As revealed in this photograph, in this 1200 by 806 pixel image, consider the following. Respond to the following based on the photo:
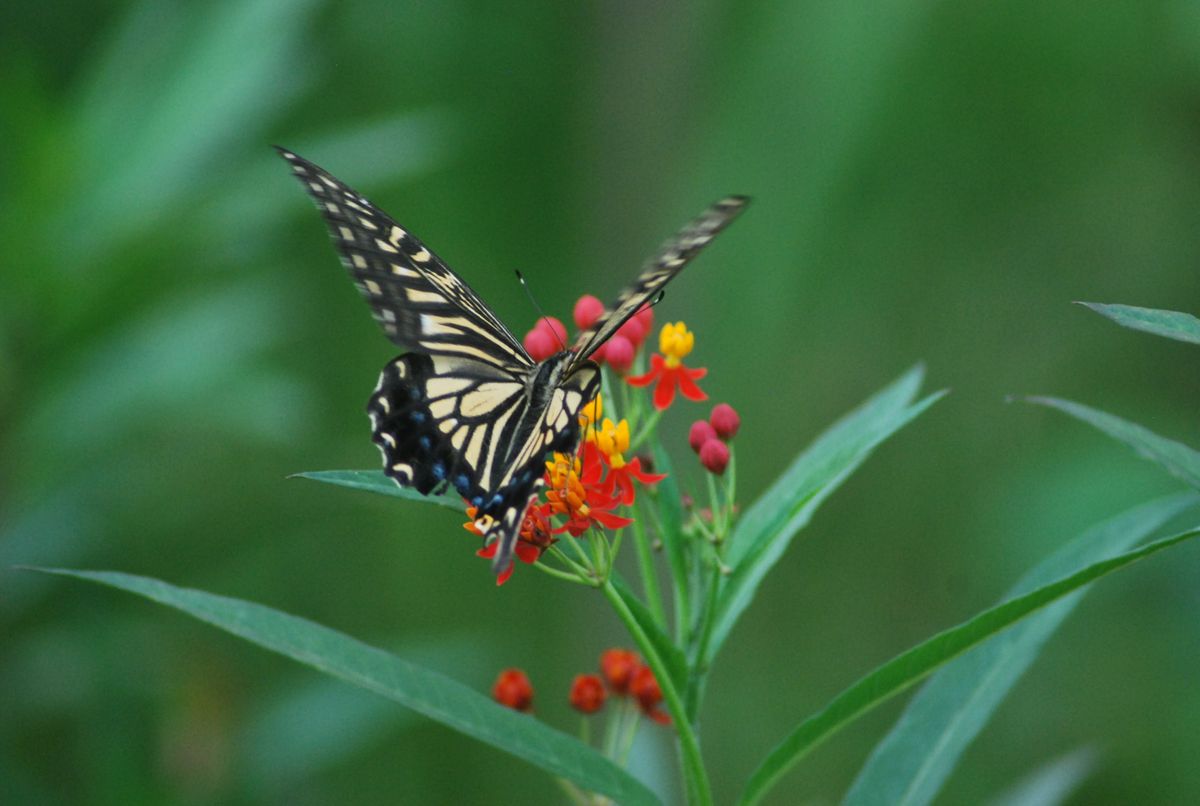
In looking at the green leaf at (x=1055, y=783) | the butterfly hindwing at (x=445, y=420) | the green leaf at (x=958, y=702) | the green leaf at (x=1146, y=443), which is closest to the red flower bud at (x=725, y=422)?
the butterfly hindwing at (x=445, y=420)

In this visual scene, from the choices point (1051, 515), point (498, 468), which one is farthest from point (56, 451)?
point (1051, 515)

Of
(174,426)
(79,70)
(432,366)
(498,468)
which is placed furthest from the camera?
(79,70)

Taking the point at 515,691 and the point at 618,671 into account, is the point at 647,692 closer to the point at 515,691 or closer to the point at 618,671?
the point at 618,671

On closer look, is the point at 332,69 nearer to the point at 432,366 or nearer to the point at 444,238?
the point at 444,238

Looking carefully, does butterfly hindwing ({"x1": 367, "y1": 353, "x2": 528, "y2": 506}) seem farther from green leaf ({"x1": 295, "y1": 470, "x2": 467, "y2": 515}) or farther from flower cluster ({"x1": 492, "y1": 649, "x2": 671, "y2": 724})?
flower cluster ({"x1": 492, "y1": 649, "x2": 671, "y2": 724})

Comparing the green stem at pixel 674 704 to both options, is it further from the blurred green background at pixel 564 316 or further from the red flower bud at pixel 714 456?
the blurred green background at pixel 564 316

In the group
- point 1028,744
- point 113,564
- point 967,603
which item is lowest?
point 1028,744

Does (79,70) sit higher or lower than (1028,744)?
higher
